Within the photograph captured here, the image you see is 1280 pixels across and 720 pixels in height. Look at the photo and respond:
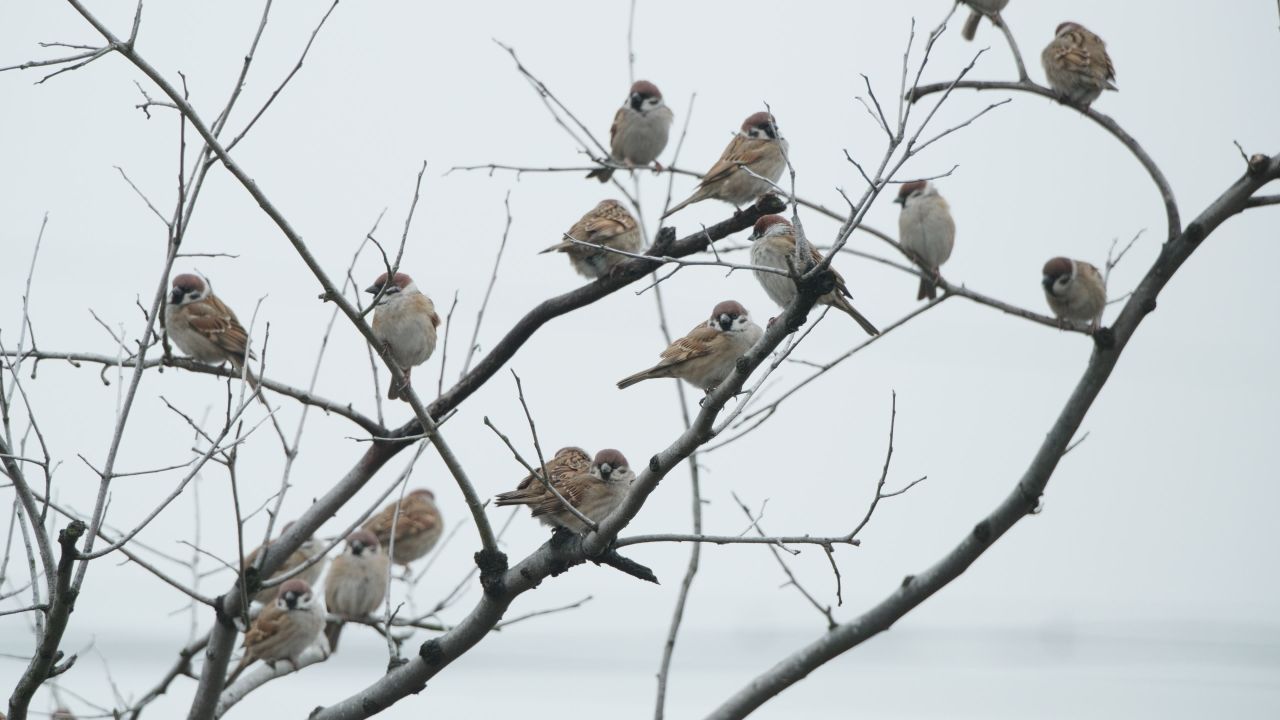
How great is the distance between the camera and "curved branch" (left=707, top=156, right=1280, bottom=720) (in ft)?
15.8

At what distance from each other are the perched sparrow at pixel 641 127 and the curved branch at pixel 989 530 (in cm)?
383

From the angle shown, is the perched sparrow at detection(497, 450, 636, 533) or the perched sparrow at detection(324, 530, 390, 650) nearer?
the perched sparrow at detection(497, 450, 636, 533)

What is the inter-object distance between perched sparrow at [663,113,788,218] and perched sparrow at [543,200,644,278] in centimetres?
69

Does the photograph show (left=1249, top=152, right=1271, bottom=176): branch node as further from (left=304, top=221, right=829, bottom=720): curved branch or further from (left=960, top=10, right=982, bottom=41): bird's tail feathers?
(left=960, top=10, right=982, bottom=41): bird's tail feathers

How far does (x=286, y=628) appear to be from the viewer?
7.01 m

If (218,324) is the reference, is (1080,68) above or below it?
above

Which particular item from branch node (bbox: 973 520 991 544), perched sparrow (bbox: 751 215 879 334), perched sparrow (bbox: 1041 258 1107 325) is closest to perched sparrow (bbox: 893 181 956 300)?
perched sparrow (bbox: 1041 258 1107 325)

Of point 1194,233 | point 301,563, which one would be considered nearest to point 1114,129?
point 1194,233

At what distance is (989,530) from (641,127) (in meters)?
4.28

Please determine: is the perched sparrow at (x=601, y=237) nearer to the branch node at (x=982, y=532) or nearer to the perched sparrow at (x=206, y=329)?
the perched sparrow at (x=206, y=329)

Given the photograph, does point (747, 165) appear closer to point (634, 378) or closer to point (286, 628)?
point (634, 378)

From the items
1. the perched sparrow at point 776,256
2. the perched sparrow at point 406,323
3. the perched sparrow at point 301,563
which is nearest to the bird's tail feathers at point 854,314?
the perched sparrow at point 776,256

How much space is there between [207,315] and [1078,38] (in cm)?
588

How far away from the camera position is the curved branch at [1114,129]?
536cm
